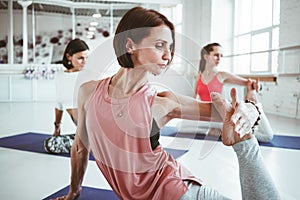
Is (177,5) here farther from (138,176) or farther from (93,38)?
(138,176)

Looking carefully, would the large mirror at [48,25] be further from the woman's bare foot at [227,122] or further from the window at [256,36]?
the woman's bare foot at [227,122]

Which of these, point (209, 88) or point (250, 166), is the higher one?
point (209, 88)

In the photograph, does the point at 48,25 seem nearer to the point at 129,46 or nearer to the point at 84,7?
the point at 84,7

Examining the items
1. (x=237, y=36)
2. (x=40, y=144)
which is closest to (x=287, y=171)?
(x=40, y=144)

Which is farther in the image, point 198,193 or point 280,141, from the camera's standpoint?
point 280,141

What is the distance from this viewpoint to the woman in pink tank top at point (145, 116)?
81cm

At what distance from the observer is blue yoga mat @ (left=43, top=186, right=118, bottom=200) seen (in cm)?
170

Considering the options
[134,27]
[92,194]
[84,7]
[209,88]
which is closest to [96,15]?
[84,7]

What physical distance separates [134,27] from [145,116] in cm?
24

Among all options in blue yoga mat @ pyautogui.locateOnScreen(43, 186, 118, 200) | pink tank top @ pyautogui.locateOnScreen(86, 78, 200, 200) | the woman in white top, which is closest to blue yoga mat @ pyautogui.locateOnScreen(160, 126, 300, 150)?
the woman in white top

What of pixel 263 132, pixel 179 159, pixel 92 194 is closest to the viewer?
pixel 92 194

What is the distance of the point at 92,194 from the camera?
1750mm

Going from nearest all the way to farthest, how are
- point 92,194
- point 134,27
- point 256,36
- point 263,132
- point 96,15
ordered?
1. point 134,27
2. point 92,194
3. point 263,132
4. point 256,36
5. point 96,15

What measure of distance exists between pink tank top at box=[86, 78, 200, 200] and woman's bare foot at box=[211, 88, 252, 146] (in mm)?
183
